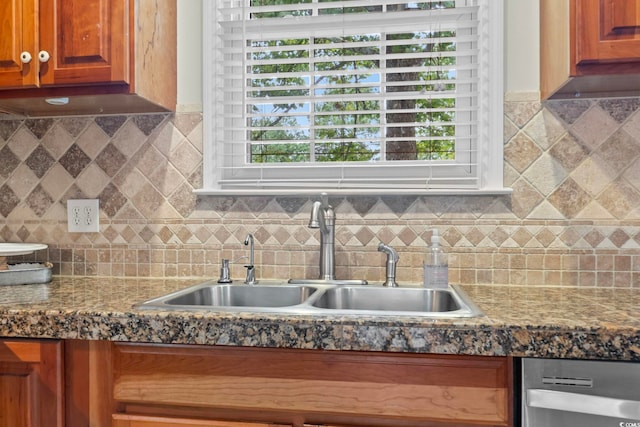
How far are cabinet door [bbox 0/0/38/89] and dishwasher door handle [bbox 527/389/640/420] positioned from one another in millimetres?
1623

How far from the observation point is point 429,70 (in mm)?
1664

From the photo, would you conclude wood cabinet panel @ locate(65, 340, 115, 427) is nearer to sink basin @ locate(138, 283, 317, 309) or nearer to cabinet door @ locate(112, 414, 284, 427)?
cabinet door @ locate(112, 414, 284, 427)

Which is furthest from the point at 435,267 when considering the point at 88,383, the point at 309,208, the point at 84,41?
the point at 84,41

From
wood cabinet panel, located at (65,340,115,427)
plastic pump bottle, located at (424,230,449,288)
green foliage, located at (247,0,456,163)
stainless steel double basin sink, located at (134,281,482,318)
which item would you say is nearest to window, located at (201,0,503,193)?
green foliage, located at (247,0,456,163)

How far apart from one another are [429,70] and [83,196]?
4.40 ft

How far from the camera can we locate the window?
5.38ft

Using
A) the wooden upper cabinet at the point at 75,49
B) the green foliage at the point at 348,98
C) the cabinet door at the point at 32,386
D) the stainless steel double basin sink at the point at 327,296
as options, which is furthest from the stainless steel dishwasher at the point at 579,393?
the wooden upper cabinet at the point at 75,49

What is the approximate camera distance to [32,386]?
1.14 metres

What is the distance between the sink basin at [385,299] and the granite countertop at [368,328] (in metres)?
0.21

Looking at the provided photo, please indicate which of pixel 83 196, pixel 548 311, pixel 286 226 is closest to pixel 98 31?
pixel 83 196

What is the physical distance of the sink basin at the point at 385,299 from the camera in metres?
1.47

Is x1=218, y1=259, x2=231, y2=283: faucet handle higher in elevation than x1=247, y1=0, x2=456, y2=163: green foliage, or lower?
lower

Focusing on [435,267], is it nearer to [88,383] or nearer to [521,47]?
[521,47]

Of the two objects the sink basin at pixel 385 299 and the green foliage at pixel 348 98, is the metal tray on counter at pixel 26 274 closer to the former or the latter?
the green foliage at pixel 348 98
